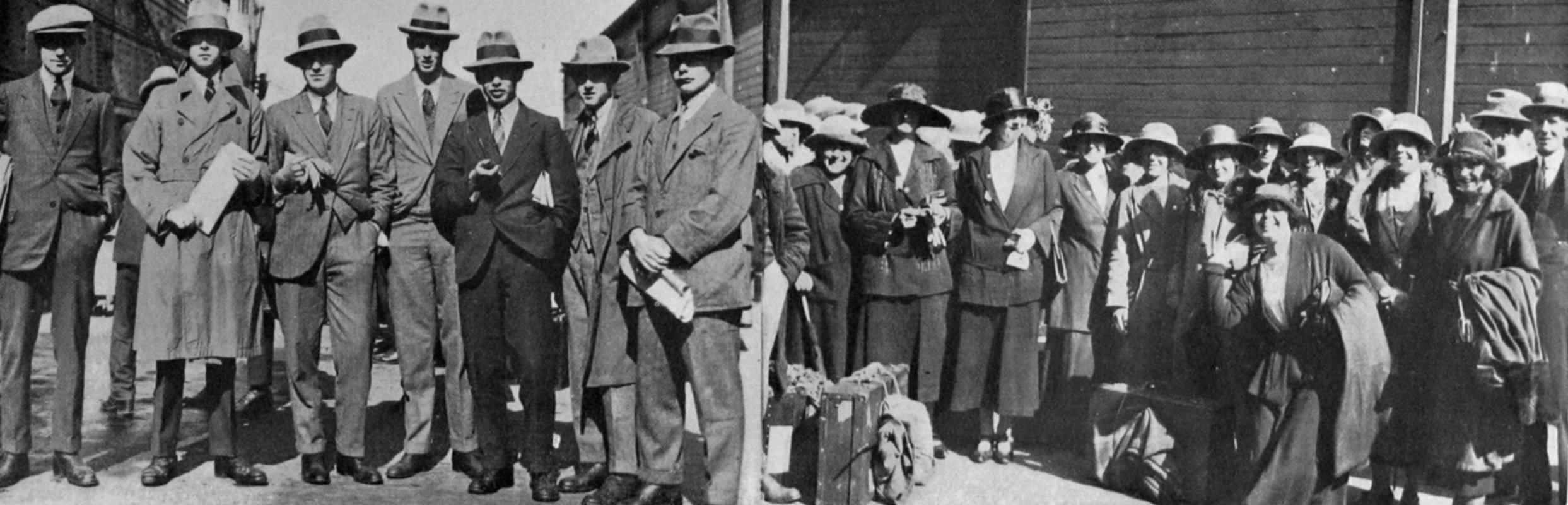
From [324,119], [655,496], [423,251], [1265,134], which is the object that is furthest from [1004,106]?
[324,119]

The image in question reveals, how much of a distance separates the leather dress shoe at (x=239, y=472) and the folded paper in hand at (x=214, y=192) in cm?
92

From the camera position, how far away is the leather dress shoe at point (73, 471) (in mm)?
4922

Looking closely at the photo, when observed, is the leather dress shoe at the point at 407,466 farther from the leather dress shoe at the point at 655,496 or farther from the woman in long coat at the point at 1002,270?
the woman in long coat at the point at 1002,270

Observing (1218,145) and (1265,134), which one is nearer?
(1218,145)

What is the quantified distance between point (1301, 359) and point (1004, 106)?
1.90m

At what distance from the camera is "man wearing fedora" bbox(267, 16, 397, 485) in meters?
4.95

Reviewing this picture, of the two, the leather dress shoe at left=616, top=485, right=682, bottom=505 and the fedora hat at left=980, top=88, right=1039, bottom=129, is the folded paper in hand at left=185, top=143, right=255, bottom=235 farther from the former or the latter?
the fedora hat at left=980, top=88, right=1039, bottom=129

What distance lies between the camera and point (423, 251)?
503cm

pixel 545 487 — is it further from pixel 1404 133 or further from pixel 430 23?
pixel 1404 133

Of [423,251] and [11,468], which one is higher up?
[423,251]

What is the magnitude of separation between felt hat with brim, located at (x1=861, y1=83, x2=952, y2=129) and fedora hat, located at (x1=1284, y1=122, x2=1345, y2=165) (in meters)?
1.63

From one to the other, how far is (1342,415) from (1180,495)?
763mm

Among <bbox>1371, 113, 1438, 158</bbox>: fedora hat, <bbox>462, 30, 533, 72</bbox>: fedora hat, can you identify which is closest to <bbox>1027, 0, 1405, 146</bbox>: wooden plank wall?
<bbox>1371, 113, 1438, 158</bbox>: fedora hat

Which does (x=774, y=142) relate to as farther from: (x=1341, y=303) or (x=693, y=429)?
(x=1341, y=303)
